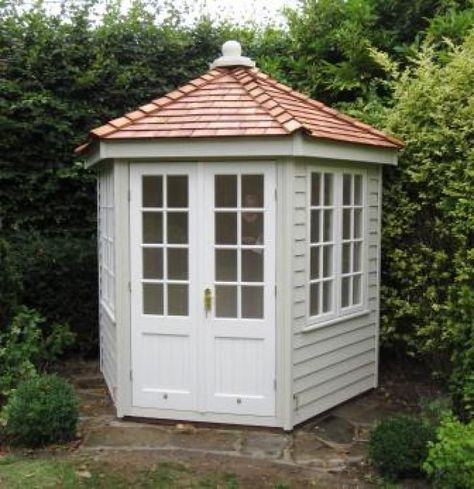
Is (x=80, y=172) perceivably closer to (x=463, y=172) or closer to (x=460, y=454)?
(x=463, y=172)

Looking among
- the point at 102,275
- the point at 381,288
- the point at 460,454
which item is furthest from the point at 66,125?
the point at 460,454

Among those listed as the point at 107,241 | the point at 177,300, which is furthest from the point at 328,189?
the point at 107,241

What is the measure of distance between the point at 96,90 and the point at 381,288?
15.2ft

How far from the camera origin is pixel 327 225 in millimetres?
5941

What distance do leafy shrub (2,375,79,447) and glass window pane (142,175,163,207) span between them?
1.73m

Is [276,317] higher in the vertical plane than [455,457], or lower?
higher

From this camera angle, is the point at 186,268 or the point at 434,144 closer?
the point at 186,268

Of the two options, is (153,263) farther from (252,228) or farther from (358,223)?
(358,223)

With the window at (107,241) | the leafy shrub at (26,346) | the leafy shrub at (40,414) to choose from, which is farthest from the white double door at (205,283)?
the leafy shrub at (26,346)

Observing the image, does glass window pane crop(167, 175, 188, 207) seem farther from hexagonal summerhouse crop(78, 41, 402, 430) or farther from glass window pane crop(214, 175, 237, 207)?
glass window pane crop(214, 175, 237, 207)

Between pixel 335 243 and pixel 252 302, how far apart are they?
1034 mm

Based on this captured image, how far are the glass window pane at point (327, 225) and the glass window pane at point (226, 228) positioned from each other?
0.92m

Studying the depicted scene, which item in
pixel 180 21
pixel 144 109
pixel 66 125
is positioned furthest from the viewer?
pixel 180 21

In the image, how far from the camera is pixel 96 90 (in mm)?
8688
